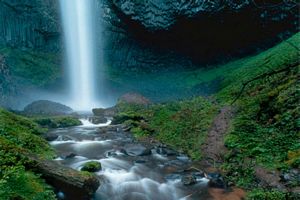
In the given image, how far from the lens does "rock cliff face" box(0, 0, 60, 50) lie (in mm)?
27984

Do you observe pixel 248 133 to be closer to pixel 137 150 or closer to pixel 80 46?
pixel 137 150

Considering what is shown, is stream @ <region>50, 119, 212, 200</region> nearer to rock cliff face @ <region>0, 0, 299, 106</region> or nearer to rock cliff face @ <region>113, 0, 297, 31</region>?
rock cliff face @ <region>113, 0, 297, 31</region>

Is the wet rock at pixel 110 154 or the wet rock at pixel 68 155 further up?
the wet rock at pixel 68 155

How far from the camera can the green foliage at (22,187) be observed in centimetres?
500

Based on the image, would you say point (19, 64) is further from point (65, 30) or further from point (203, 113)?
point (203, 113)

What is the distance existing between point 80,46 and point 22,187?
27.6 m

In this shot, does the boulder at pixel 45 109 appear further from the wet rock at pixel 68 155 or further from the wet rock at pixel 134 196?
the wet rock at pixel 134 196

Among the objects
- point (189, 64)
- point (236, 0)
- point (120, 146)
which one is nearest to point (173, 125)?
point (120, 146)

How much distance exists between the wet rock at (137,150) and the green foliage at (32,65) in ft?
63.7

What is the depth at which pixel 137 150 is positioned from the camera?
1141cm

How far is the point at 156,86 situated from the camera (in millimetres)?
30281

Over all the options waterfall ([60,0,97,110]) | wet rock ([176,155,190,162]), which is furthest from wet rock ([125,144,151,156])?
waterfall ([60,0,97,110])

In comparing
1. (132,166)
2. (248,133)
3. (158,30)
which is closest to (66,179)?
(132,166)

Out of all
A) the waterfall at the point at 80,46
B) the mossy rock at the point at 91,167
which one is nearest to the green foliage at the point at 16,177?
the mossy rock at the point at 91,167
